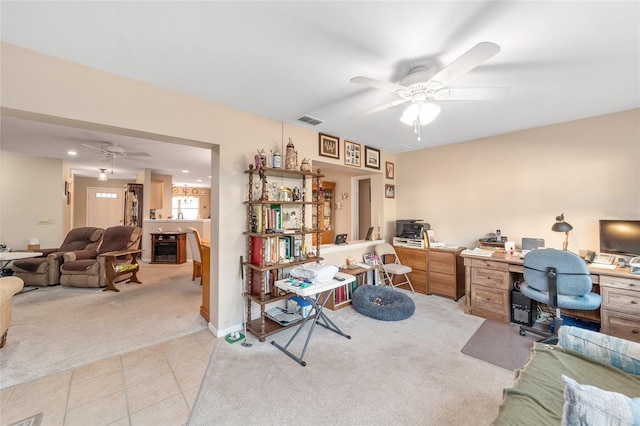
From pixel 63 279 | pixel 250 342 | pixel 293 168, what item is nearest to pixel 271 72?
pixel 293 168

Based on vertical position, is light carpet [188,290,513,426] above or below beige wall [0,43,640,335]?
below

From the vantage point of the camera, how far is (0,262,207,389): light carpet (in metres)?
2.24

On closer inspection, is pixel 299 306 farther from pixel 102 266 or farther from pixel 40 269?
pixel 40 269

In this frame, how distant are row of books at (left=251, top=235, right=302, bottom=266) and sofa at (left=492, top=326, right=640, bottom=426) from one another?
7.04 ft

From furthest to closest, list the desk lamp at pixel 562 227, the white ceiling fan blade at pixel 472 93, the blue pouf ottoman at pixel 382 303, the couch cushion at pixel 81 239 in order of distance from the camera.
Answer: the couch cushion at pixel 81 239 < the blue pouf ottoman at pixel 382 303 < the desk lamp at pixel 562 227 < the white ceiling fan blade at pixel 472 93

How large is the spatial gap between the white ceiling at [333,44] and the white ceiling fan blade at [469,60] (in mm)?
248

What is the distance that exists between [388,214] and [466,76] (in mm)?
2927

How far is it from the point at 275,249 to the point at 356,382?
148 centimetres

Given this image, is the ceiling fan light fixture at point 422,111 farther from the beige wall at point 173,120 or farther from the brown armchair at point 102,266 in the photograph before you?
the brown armchair at point 102,266

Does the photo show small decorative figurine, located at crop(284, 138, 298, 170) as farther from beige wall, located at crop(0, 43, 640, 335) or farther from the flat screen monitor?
the flat screen monitor

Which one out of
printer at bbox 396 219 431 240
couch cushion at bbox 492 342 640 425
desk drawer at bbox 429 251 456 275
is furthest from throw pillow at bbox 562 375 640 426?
printer at bbox 396 219 431 240

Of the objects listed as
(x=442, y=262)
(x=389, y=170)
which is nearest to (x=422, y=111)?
(x=442, y=262)

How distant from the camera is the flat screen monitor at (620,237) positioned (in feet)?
8.39

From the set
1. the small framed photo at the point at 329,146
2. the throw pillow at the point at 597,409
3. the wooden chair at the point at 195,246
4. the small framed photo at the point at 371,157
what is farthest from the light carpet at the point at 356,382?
the small framed photo at the point at 371,157
